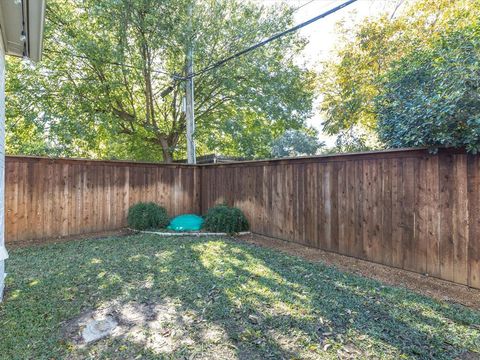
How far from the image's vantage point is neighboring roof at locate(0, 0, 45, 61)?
7.09 feet

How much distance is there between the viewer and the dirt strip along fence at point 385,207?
2.89 m

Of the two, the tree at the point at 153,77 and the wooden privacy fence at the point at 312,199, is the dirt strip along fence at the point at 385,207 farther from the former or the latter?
the tree at the point at 153,77

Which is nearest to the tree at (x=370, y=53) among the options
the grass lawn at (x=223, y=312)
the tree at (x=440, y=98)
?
the tree at (x=440, y=98)

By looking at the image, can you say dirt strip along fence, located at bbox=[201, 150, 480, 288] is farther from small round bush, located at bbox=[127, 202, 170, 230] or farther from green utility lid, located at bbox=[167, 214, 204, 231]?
small round bush, located at bbox=[127, 202, 170, 230]

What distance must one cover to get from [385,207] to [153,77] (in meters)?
7.69

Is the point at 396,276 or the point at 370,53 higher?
the point at 370,53

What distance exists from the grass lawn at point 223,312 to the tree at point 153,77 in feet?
16.6

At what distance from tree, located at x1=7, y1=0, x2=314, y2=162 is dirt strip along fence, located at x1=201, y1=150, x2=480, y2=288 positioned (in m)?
3.79

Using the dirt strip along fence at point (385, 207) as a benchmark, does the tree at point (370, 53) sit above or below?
above

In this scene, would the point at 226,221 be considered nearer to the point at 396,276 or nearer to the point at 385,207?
the point at 385,207

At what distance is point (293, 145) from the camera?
9.85m

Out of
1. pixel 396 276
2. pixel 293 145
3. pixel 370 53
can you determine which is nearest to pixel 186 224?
pixel 396 276

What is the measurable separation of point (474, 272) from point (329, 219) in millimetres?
1862

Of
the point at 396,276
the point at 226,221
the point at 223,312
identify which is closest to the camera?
the point at 223,312
